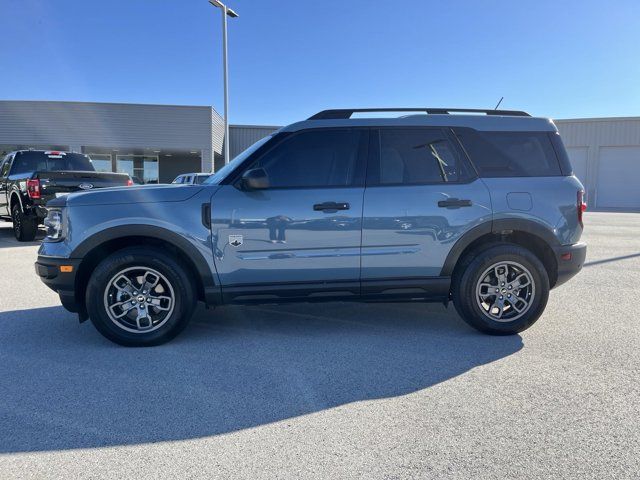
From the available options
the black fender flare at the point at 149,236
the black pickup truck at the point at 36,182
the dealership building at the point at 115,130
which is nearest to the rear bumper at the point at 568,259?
the black fender flare at the point at 149,236

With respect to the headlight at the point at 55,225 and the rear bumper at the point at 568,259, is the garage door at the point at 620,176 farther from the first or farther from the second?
the headlight at the point at 55,225

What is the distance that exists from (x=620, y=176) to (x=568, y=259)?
3484 centimetres

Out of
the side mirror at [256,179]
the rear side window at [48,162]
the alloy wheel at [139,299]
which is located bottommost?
the alloy wheel at [139,299]

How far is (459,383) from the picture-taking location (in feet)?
11.0

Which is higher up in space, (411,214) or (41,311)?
(411,214)

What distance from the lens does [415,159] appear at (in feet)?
14.2

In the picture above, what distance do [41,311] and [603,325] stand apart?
19.3 ft

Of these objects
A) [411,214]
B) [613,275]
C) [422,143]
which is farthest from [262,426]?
[613,275]

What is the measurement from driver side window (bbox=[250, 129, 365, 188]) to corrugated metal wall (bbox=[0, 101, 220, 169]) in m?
23.8

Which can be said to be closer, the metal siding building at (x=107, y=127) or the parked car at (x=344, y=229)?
the parked car at (x=344, y=229)

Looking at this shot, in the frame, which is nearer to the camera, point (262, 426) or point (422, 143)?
point (262, 426)

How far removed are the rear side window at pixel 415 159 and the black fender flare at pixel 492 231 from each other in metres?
0.50

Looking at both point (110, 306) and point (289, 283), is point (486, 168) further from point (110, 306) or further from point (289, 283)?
point (110, 306)

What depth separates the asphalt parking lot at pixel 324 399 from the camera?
2.41m
